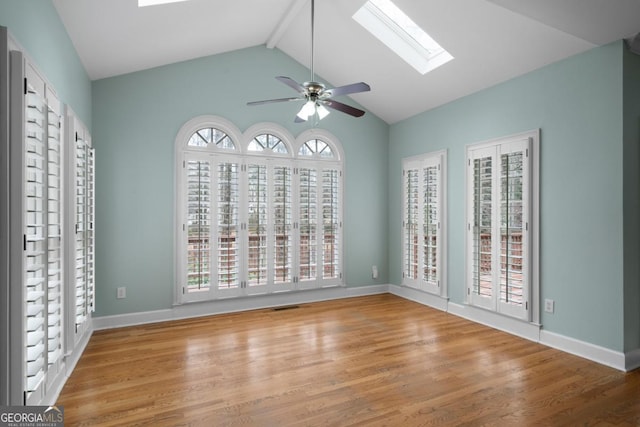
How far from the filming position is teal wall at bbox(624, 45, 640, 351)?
10.0 ft

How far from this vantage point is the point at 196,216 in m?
4.52

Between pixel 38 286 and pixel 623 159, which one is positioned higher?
pixel 623 159

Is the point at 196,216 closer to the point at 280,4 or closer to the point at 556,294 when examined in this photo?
the point at 280,4

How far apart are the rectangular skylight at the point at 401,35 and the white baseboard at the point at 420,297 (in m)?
2.91

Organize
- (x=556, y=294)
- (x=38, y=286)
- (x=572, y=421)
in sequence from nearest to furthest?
(x=38, y=286) < (x=572, y=421) < (x=556, y=294)

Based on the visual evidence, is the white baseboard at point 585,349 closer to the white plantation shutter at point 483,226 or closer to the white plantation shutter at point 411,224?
the white plantation shutter at point 483,226

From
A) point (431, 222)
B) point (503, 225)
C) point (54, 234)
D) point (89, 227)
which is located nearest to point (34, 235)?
point (54, 234)

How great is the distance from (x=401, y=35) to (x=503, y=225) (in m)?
2.43

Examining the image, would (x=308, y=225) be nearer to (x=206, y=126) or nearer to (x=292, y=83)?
(x=206, y=126)

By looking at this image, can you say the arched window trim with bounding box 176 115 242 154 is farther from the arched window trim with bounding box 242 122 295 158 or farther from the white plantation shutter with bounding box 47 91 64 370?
the white plantation shutter with bounding box 47 91 64 370

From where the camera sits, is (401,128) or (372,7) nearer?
(372,7)

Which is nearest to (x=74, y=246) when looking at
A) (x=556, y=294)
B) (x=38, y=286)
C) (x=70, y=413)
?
(x=38, y=286)

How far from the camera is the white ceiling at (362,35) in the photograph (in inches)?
112

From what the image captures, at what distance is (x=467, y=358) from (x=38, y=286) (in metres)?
3.30
